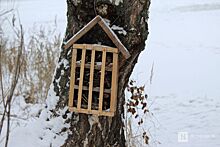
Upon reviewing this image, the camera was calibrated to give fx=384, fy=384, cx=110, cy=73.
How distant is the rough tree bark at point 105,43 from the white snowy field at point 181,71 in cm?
29

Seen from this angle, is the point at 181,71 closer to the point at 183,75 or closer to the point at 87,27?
the point at 183,75

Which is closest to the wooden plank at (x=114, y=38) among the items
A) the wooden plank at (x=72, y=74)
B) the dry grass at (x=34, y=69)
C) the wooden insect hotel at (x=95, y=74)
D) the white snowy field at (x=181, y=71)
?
the wooden insect hotel at (x=95, y=74)

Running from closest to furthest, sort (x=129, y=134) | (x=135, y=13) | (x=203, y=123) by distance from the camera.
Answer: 1. (x=135, y=13)
2. (x=129, y=134)
3. (x=203, y=123)

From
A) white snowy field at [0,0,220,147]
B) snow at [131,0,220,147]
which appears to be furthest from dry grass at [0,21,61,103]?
snow at [131,0,220,147]

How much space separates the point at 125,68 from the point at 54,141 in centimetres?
54

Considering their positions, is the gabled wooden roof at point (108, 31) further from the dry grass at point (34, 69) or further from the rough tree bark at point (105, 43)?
the dry grass at point (34, 69)

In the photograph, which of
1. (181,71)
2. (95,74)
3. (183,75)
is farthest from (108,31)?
(181,71)

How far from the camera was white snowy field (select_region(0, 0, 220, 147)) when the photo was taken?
330 centimetres

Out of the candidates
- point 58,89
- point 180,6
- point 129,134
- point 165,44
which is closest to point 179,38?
point 165,44

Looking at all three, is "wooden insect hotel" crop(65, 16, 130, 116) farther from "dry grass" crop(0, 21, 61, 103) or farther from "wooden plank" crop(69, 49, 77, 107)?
"dry grass" crop(0, 21, 61, 103)

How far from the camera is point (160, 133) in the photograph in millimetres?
3252

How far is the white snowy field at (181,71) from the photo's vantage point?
10.8 ft

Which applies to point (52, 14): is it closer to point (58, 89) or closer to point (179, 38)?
point (179, 38)

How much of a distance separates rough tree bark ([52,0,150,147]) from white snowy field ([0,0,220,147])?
288mm
